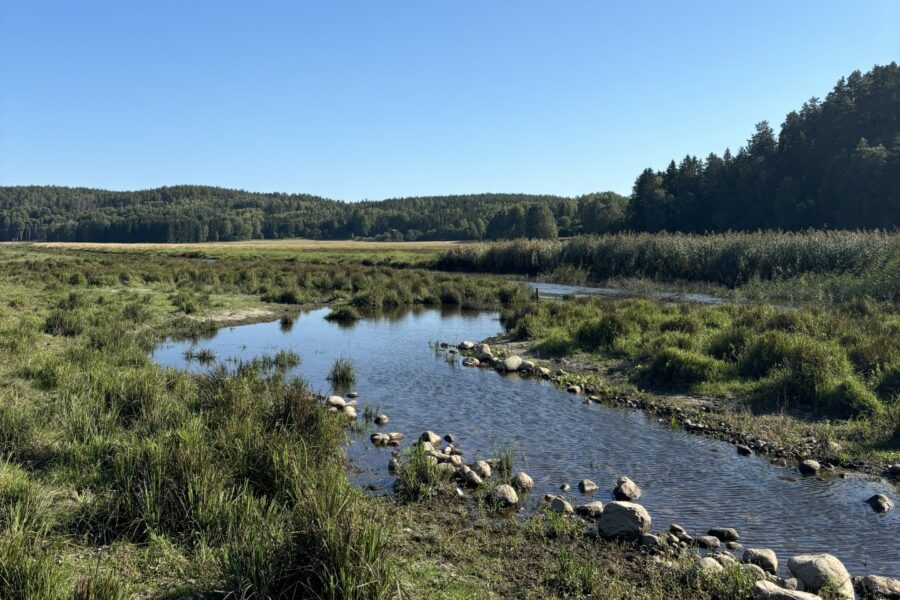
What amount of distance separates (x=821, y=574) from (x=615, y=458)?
4200 millimetres

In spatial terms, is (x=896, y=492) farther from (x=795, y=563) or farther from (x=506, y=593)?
(x=506, y=593)

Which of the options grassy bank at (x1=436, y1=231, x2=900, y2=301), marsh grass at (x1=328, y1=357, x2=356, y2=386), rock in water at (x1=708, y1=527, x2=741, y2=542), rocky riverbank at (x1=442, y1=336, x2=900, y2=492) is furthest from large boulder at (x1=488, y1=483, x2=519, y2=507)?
grassy bank at (x1=436, y1=231, x2=900, y2=301)

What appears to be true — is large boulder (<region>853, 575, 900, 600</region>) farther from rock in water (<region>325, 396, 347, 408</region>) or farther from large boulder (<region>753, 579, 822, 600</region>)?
rock in water (<region>325, 396, 347, 408</region>)

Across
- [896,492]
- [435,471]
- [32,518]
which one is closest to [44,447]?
[32,518]

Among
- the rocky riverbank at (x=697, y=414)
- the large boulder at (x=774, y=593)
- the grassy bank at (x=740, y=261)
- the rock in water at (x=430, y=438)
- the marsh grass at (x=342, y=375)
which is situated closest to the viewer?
the large boulder at (x=774, y=593)

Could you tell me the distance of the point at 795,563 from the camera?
20.0 ft

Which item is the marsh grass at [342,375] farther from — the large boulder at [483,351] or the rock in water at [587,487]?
the rock in water at [587,487]

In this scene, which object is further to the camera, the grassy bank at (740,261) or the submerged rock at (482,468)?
the grassy bank at (740,261)

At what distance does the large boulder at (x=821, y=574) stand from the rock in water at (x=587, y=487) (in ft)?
8.97

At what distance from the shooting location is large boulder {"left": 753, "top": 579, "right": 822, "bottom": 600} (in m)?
5.14

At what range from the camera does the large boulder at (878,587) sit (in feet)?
18.8

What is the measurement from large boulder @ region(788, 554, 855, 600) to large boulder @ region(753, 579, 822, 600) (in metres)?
0.63

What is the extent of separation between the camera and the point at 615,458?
9906 millimetres

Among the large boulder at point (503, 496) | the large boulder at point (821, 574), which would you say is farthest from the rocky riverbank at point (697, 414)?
the large boulder at point (503, 496)
